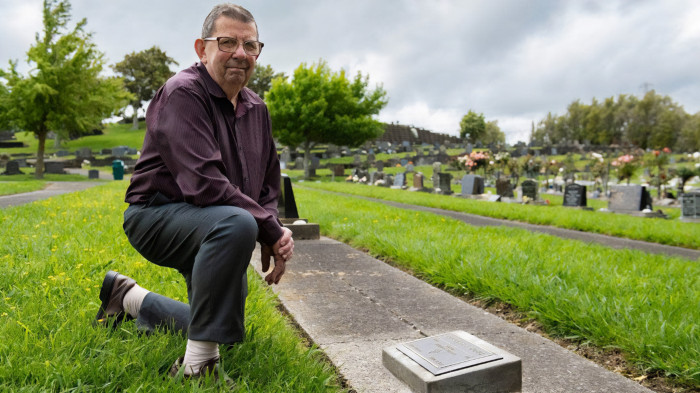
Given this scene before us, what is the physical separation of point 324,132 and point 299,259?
2989 cm

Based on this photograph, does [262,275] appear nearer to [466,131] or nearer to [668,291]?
[668,291]

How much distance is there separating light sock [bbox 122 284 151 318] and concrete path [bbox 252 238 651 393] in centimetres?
96

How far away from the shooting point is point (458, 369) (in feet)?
7.11

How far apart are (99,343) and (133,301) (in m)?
0.31

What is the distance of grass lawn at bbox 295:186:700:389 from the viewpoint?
9.28 feet

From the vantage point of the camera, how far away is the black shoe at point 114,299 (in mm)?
2651

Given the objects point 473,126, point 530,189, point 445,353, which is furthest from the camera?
point 473,126

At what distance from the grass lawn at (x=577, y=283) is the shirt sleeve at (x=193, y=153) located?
2.20 meters

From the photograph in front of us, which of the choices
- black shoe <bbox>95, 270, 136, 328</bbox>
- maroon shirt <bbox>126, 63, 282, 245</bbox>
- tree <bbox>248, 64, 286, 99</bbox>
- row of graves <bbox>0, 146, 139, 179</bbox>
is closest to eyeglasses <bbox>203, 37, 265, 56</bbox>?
maroon shirt <bbox>126, 63, 282, 245</bbox>

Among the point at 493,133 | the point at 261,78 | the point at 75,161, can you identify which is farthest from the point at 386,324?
the point at 493,133

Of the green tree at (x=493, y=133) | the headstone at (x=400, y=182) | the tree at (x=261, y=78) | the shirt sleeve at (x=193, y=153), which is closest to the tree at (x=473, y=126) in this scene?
the green tree at (x=493, y=133)

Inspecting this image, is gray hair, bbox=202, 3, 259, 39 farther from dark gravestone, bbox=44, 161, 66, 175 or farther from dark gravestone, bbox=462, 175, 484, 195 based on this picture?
dark gravestone, bbox=44, 161, 66, 175

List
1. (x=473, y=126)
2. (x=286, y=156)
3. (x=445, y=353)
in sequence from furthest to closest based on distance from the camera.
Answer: (x=473, y=126) < (x=286, y=156) < (x=445, y=353)

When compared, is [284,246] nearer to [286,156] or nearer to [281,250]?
[281,250]
